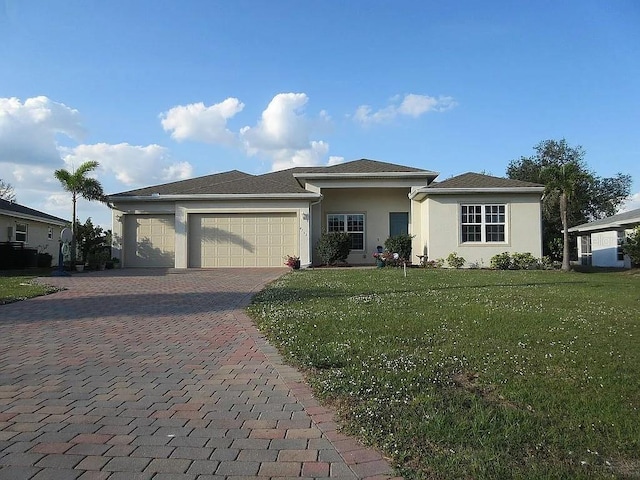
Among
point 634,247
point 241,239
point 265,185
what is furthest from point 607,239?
point 241,239

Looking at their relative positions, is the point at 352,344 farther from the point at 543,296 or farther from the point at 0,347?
the point at 543,296

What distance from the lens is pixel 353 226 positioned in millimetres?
24562

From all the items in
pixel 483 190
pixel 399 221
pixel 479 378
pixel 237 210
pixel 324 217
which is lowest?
pixel 479 378

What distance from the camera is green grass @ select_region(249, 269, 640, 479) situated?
3166mm

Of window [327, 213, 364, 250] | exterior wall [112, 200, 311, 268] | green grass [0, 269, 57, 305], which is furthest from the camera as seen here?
window [327, 213, 364, 250]

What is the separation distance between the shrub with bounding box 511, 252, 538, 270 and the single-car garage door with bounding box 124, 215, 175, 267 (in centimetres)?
1531

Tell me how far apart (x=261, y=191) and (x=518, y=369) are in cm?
1818

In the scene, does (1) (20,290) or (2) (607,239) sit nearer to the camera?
(1) (20,290)

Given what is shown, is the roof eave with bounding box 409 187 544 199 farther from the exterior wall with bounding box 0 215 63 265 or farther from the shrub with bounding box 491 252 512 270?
the exterior wall with bounding box 0 215 63 265

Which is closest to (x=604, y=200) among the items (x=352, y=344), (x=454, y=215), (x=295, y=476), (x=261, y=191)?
(x=454, y=215)

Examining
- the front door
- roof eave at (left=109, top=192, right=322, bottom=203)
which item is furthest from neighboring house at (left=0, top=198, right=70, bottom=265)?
the front door

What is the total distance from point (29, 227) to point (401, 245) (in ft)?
66.5

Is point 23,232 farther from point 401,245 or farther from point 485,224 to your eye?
point 485,224

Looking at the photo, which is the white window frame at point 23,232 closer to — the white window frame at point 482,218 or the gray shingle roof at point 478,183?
the gray shingle roof at point 478,183
